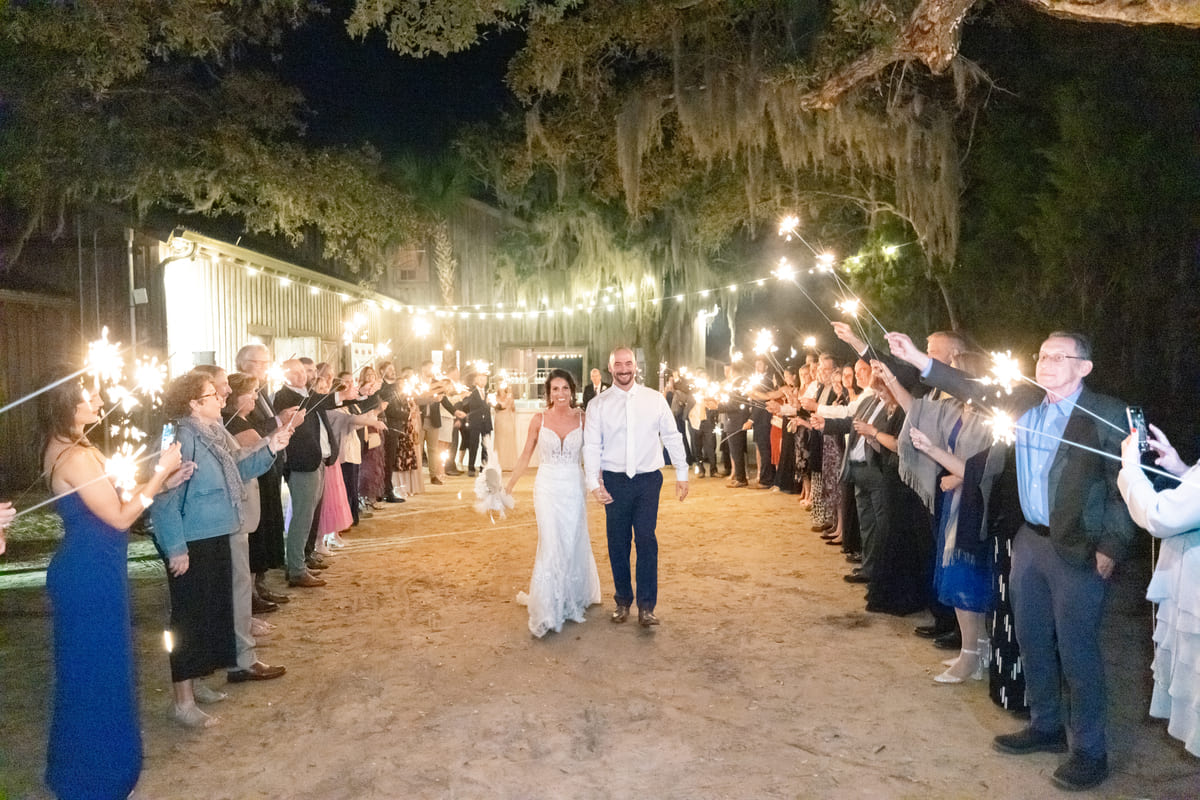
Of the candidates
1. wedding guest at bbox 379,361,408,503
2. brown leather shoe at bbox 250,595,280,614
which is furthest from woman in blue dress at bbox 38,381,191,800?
wedding guest at bbox 379,361,408,503

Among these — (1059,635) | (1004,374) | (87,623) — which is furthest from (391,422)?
(1059,635)

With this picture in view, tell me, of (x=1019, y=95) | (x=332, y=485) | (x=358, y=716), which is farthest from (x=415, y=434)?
(x=1019, y=95)

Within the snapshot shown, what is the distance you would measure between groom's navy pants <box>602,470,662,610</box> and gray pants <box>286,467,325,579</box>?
267 cm

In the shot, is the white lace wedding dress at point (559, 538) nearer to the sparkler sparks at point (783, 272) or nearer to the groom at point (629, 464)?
the groom at point (629, 464)

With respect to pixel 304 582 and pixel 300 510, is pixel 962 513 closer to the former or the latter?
pixel 300 510

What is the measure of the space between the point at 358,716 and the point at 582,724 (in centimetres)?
121

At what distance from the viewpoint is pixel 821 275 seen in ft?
54.4

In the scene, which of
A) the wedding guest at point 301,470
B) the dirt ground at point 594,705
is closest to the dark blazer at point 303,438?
the wedding guest at point 301,470

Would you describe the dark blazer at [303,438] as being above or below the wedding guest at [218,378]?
below

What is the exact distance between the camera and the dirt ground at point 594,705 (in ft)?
12.5

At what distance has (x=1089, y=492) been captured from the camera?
371 centimetres

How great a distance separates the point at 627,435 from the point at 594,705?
2.02m

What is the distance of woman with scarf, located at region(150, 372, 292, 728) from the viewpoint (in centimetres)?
446

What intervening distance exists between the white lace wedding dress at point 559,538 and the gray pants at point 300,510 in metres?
2.24
